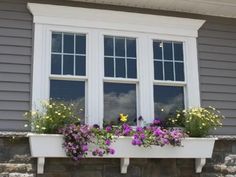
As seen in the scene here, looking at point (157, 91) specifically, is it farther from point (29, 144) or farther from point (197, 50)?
point (29, 144)

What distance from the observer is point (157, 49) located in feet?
22.1

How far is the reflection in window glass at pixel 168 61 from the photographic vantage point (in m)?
6.64

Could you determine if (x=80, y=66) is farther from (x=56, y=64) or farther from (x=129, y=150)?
(x=129, y=150)

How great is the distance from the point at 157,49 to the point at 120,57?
25.4 inches

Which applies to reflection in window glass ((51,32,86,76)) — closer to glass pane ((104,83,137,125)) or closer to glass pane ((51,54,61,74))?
glass pane ((51,54,61,74))

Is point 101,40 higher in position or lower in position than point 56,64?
higher

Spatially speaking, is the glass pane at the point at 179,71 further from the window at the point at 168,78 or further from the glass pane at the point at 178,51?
the glass pane at the point at 178,51

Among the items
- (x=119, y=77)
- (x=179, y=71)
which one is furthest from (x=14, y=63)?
(x=179, y=71)

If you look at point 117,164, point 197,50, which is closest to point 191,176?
point 117,164

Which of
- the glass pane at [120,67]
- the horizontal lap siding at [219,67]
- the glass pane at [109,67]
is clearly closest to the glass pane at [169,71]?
the horizontal lap siding at [219,67]

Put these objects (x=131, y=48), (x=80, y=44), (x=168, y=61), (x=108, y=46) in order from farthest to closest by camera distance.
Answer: (x=168, y=61) → (x=131, y=48) → (x=108, y=46) → (x=80, y=44)

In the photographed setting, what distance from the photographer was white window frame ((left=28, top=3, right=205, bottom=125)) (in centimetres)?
611

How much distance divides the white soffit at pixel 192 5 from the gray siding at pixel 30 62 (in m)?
0.08

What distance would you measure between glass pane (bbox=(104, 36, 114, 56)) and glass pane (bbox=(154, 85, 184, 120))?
0.88m
